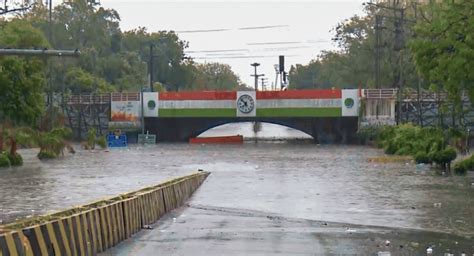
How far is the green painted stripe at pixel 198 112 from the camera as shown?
94.5m

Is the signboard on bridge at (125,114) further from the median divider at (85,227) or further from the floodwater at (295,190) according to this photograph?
the median divider at (85,227)

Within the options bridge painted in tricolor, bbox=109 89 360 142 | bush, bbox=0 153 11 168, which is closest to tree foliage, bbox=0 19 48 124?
bush, bbox=0 153 11 168

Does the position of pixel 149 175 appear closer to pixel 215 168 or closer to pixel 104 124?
pixel 215 168

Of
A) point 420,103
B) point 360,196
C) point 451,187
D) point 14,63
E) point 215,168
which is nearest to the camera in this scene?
point 360,196

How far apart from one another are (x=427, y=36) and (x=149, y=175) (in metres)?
13.5

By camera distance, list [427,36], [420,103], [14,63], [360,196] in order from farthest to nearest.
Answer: [420,103]
[14,63]
[427,36]
[360,196]

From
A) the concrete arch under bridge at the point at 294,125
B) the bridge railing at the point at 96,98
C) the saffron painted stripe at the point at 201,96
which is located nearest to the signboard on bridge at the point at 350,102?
the concrete arch under bridge at the point at 294,125

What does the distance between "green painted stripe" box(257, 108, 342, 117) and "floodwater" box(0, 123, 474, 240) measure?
1694 inches

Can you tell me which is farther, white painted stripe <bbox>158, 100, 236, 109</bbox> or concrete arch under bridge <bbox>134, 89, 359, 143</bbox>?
white painted stripe <bbox>158, 100, 236, 109</bbox>

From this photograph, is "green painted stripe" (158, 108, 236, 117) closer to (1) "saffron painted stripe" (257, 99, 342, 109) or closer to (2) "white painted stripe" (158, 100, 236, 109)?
(2) "white painted stripe" (158, 100, 236, 109)

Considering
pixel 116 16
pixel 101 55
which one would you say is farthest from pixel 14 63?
pixel 116 16

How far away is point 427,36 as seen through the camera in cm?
3572

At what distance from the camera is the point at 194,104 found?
94.9 metres

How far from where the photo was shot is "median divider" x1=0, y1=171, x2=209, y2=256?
456 inches
